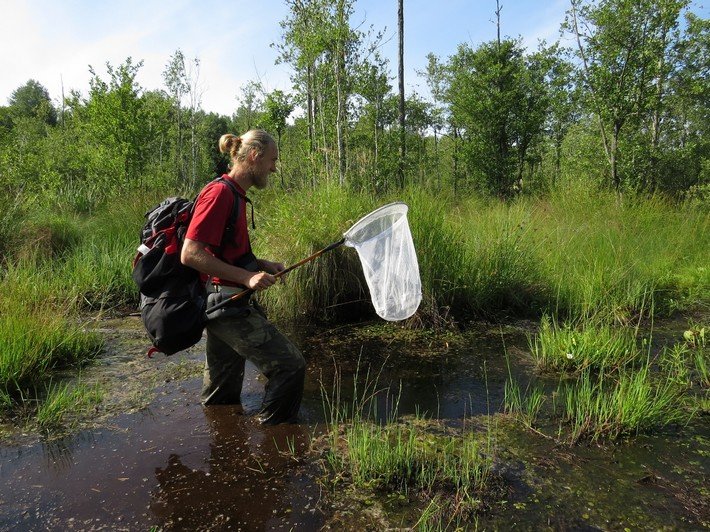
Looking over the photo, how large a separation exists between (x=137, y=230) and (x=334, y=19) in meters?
5.75

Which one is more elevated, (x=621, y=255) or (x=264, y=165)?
(x=264, y=165)

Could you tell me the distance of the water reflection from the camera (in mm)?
2449

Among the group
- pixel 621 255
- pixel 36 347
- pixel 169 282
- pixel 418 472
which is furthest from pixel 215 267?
pixel 621 255

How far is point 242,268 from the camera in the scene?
319 cm

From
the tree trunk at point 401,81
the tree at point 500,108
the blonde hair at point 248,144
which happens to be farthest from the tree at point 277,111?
the blonde hair at point 248,144

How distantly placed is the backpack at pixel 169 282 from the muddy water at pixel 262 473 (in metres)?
0.77

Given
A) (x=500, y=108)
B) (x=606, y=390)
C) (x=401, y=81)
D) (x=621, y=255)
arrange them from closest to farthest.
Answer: (x=606, y=390) < (x=621, y=255) < (x=401, y=81) < (x=500, y=108)

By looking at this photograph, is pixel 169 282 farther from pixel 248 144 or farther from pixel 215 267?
pixel 248 144

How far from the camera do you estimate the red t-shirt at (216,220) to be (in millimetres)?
2949

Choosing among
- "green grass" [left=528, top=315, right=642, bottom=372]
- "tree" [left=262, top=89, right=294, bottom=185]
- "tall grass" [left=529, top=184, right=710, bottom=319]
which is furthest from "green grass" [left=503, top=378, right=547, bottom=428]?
"tree" [left=262, top=89, right=294, bottom=185]

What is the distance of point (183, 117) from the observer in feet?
106

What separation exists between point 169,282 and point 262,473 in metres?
1.41

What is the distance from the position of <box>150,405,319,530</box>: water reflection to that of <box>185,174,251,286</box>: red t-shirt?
1.31 meters

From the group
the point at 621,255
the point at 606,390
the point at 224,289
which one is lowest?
the point at 606,390
